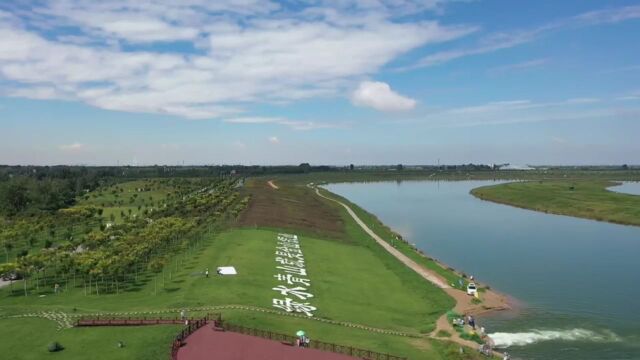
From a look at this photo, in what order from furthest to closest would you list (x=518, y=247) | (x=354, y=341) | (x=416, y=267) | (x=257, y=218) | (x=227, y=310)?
(x=257, y=218), (x=518, y=247), (x=416, y=267), (x=227, y=310), (x=354, y=341)

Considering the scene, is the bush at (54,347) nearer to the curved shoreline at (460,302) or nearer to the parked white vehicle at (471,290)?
the curved shoreline at (460,302)

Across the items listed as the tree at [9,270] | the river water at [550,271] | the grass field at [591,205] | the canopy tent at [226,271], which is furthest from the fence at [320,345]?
the grass field at [591,205]

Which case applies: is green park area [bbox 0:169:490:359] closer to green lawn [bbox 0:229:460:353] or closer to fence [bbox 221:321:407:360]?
green lawn [bbox 0:229:460:353]

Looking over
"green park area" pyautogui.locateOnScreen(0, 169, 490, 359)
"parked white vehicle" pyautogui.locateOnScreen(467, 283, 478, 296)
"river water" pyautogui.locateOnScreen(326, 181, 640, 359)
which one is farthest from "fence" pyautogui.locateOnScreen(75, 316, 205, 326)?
"parked white vehicle" pyautogui.locateOnScreen(467, 283, 478, 296)

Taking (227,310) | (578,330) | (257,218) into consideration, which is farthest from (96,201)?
(578,330)

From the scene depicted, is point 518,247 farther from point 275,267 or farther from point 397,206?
point 397,206

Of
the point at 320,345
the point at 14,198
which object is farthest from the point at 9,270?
the point at 14,198

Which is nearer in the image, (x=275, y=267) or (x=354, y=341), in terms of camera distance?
(x=354, y=341)

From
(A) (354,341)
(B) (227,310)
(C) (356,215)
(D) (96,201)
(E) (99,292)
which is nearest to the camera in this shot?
(A) (354,341)
